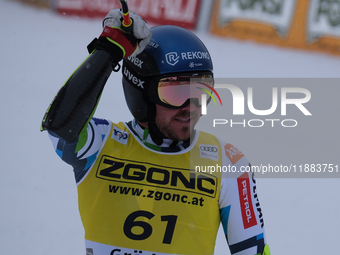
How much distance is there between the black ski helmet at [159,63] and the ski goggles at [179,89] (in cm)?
3

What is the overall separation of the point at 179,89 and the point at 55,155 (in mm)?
2273

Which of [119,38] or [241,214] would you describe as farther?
[241,214]

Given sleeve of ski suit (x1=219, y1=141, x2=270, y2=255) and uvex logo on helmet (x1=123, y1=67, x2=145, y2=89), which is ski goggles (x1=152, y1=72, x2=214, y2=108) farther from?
sleeve of ski suit (x1=219, y1=141, x2=270, y2=255)

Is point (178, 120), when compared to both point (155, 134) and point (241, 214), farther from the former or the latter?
point (241, 214)

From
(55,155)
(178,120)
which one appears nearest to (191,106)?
(178,120)

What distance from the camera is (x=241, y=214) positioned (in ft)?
7.27

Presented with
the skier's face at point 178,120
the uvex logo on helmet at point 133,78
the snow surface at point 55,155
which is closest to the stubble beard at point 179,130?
the skier's face at point 178,120

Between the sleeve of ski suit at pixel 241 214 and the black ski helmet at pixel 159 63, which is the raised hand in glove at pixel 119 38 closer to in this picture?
the black ski helmet at pixel 159 63

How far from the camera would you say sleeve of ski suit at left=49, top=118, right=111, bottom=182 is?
1963 mm

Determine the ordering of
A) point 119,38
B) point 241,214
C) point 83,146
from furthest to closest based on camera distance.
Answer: point 241,214
point 83,146
point 119,38

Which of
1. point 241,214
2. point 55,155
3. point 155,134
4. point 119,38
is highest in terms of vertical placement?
point 55,155

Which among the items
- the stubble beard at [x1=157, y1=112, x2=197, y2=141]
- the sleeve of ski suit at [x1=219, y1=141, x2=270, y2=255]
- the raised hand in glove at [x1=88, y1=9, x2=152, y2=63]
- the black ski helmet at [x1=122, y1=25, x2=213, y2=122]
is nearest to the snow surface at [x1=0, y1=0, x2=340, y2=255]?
the sleeve of ski suit at [x1=219, y1=141, x2=270, y2=255]

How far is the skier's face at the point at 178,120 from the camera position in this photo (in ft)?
7.56

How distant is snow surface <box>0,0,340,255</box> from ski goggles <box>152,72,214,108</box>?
68.6 inches
